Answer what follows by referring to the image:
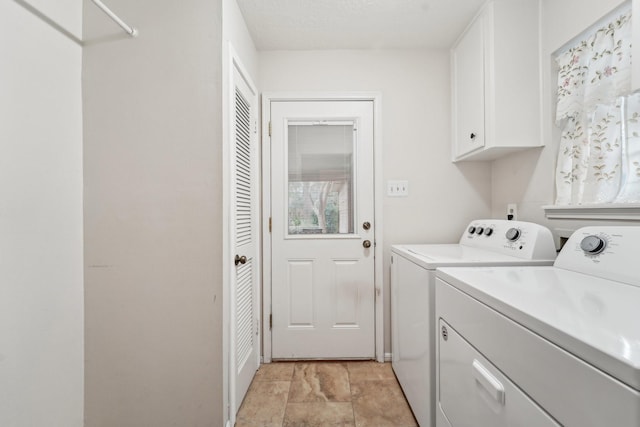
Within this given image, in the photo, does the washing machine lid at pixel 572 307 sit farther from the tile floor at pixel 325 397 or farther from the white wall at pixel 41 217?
the white wall at pixel 41 217

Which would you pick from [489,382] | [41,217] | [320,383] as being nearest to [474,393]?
[489,382]

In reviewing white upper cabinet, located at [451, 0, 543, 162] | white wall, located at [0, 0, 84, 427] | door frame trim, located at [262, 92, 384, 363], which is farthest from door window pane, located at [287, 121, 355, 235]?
white wall, located at [0, 0, 84, 427]

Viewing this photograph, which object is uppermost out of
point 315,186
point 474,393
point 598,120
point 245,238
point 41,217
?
point 598,120

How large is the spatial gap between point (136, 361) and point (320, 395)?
1.02m

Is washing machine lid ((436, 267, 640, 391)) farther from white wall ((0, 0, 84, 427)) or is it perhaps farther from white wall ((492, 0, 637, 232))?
white wall ((0, 0, 84, 427))

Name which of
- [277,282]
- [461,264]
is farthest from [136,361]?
[461,264]

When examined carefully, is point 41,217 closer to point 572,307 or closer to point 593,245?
point 572,307

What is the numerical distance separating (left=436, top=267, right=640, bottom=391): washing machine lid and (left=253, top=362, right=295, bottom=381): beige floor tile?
1357mm

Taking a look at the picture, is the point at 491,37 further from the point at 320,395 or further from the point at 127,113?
the point at 320,395

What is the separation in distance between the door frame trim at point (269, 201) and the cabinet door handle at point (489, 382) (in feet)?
3.85

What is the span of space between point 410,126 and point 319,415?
1.97 m

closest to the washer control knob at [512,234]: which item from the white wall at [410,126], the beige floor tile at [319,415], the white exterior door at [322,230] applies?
the white wall at [410,126]

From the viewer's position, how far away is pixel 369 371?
1.89 m

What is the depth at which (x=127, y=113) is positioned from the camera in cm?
129
